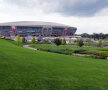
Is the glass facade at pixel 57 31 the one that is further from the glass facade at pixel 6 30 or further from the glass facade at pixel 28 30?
the glass facade at pixel 6 30

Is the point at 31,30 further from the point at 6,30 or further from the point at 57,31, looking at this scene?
the point at 57,31

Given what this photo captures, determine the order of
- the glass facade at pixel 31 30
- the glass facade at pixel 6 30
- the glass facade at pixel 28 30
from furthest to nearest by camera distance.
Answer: the glass facade at pixel 6 30 → the glass facade at pixel 31 30 → the glass facade at pixel 28 30

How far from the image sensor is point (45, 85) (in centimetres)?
557

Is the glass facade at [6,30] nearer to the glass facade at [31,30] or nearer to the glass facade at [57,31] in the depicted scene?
the glass facade at [31,30]

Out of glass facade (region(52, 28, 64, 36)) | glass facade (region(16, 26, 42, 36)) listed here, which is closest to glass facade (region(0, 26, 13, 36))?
glass facade (region(16, 26, 42, 36))

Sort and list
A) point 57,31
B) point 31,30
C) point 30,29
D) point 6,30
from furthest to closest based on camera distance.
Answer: point 57,31, point 6,30, point 31,30, point 30,29

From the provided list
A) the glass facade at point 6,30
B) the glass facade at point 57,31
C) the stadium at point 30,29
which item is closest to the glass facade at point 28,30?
the stadium at point 30,29

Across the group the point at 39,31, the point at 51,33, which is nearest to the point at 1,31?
the point at 39,31

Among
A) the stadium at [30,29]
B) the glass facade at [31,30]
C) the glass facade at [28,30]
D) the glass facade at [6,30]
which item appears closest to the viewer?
the stadium at [30,29]

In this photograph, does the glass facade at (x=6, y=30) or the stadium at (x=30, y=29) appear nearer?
the stadium at (x=30, y=29)

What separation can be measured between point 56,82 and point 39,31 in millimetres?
104512

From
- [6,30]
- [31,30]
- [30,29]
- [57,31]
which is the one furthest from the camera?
[57,31]

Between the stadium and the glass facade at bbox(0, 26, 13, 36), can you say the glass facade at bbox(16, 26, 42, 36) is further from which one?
the glass facade at bbox(0, 26, 13, 36)

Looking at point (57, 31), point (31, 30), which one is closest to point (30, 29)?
point (31, 30)
